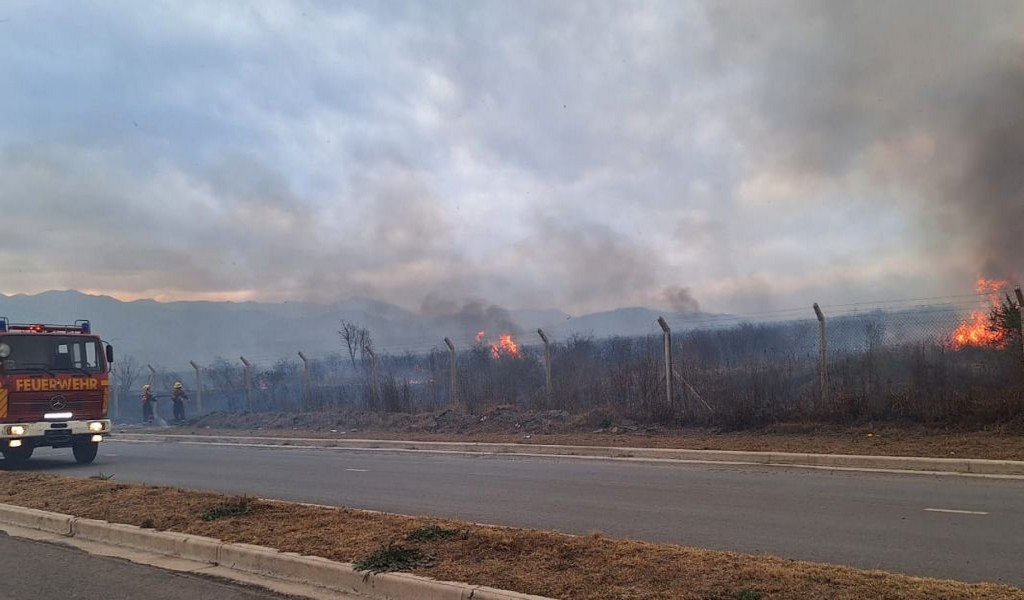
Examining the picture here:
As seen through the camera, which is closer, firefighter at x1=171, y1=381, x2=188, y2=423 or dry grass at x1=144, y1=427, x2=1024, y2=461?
dry grass at x1=144, y1=427, x2=1024, y2=461

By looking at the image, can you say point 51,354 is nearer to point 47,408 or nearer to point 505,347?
point 47,408

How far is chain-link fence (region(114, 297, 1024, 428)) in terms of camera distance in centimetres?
1359

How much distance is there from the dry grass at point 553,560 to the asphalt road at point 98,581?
676mm

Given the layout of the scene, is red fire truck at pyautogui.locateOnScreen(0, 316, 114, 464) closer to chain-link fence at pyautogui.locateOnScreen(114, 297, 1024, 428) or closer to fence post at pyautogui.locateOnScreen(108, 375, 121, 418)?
chain-link fence at pyautogui.locateOnScreen(114, 297, 1024, 428)

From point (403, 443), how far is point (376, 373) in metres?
6.64

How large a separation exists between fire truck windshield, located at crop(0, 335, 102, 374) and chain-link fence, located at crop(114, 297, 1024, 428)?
9088 millimetres

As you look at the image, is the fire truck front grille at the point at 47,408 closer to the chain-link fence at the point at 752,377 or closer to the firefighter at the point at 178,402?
the chain-link fence at the point at 752,377

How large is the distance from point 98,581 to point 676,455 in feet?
30.3

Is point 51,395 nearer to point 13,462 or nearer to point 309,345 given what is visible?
point 13,462

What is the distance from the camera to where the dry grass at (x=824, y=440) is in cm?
1144

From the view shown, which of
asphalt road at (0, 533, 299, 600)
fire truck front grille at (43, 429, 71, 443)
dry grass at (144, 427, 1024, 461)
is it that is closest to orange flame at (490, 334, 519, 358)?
dry grass at (144, 427, 1024, 461)

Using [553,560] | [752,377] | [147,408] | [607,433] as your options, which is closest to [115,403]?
[147,408]

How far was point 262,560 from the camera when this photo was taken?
19.9ft

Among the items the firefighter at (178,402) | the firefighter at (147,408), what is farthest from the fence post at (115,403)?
the firefighter at (178,402)
